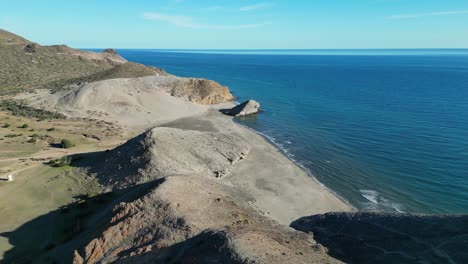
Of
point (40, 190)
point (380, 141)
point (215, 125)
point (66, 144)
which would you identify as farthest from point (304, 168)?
point (66, 144)

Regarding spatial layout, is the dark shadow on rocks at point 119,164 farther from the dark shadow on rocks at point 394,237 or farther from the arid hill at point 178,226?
the dark shadow on rocks at point 394,237

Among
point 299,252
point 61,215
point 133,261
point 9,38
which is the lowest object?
point 61,215

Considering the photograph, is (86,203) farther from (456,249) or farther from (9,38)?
(9,38)

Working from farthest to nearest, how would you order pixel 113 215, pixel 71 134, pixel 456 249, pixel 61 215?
1. pixel 71 134
2. pixel 61 215
3. pixel 113 215
4. pixel 456 249

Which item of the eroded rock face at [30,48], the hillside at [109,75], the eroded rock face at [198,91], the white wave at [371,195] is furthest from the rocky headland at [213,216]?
the eroded rock face at [30,48]

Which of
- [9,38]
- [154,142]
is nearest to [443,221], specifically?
[154,142]

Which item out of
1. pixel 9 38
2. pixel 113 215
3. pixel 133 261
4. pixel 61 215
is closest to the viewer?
pixel 133 261

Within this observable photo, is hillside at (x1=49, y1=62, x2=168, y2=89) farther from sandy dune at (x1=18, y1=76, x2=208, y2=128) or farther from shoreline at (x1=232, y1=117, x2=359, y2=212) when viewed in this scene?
shoreline at (x1=232, y1=117, x2=359, y2=212)

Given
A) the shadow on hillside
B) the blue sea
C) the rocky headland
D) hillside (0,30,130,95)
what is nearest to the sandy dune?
the rocky headland
